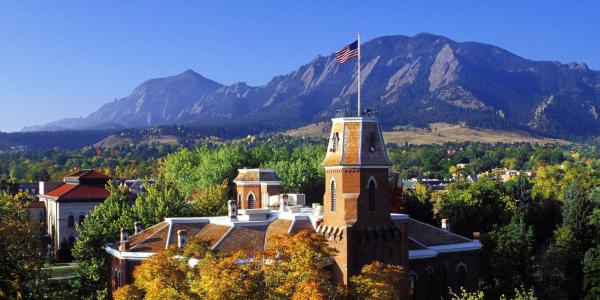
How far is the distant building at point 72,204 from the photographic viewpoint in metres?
93.9

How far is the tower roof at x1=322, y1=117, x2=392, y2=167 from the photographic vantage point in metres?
45.2

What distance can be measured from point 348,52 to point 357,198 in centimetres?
917

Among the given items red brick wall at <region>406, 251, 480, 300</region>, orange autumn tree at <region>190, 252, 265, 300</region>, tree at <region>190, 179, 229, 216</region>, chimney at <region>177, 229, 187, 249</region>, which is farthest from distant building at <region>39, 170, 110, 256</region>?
orange autumn tree at <region>190, 252, 265, 300</region>

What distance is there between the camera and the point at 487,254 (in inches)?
2411

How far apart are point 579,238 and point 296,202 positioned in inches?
1103

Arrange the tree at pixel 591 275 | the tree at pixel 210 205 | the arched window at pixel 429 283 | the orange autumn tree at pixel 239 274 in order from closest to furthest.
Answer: the orange autumn tree at pixel 239 274 < the arched window at pixel 429 283 < the tree at pixel 591 275 < the tree at pixel 210 205

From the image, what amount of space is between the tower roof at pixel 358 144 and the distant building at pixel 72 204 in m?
54.0

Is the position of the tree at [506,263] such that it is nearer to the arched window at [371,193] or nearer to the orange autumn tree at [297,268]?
the arched window at [371,193]

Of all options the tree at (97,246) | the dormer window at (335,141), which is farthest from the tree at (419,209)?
the dormer window at (335,141)

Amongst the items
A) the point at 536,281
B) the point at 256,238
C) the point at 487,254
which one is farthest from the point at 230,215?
the point at 536,281

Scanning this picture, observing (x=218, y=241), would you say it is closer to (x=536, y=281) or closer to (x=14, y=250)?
(x=14, y=250)

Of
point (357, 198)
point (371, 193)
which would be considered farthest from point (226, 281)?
point (371, 193)

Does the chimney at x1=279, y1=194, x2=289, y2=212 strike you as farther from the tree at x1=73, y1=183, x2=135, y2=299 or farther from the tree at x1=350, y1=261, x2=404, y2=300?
the tree at x1=350, y1=261, x2=404, y2=300

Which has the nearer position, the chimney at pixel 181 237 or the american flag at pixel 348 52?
the american flag at pixel 348 52
